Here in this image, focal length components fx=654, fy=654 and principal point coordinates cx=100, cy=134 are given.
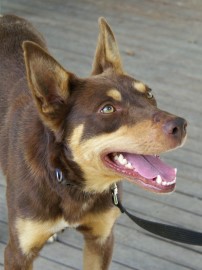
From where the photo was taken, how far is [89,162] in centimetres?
287

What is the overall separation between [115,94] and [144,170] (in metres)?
0.35

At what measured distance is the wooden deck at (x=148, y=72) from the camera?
3.79m

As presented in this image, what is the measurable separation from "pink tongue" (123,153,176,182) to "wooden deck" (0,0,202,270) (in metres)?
1.08

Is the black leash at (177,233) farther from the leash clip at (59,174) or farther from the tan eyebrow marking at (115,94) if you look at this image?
the tan eyebrow marking at (115,94)

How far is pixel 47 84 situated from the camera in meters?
2.82

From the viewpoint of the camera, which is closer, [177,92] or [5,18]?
[5,18]

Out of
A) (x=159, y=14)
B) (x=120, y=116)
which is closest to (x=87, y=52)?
(x=159, y=14)

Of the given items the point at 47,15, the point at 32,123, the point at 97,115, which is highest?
the point at 97,115

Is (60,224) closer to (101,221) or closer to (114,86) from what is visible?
(101,221)

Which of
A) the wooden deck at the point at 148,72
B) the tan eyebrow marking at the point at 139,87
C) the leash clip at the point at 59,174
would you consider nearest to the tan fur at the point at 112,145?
the leash clip at the point at 59,174

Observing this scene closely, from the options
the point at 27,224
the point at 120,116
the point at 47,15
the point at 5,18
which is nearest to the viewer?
the point at 120,116

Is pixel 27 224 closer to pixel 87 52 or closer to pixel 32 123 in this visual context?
pixel 32 123

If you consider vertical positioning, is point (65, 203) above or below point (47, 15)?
above

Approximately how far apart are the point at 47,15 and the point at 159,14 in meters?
1.22
